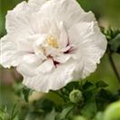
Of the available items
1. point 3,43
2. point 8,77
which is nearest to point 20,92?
point 3,43

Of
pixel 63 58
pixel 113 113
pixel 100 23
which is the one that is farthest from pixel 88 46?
pixel 100 23

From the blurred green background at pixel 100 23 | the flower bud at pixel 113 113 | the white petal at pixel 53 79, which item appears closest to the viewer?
the flower bud at pixel 113 113

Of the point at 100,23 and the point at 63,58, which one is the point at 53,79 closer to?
the point at 63,58

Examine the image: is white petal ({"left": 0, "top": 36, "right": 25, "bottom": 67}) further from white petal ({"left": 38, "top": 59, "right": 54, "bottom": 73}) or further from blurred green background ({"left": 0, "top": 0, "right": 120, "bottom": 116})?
blurred green background ({"left": 0, "top": 0, "right": 120, "bottom": 116})

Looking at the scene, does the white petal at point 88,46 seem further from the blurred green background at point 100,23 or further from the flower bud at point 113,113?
the blurred green background at point 100,23

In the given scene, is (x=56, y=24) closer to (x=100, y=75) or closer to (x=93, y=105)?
(x=93, y=105)

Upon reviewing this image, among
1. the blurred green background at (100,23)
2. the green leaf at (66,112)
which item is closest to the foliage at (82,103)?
the green leaf at (66,112)
